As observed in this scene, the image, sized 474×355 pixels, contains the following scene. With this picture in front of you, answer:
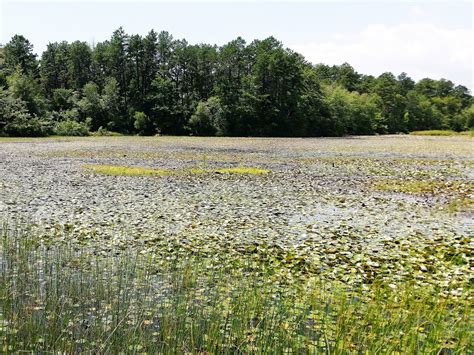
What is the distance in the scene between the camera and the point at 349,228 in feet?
42.0

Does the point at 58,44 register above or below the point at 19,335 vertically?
above

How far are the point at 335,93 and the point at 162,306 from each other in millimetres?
102519

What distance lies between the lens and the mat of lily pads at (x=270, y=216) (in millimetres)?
9578

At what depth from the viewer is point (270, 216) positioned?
1432cm

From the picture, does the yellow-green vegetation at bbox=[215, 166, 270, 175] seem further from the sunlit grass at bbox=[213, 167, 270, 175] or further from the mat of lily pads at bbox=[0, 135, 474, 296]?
the mat of lily pads at bbox=[0, 135, 474, 296]

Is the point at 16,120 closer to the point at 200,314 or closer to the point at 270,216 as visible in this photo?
the point at 270,216

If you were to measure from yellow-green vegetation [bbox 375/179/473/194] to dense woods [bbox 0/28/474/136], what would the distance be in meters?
59.5

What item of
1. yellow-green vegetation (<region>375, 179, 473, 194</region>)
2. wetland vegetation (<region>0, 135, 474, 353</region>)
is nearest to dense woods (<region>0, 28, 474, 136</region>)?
yellow-green vegetation (<region>375, 179, 473, 194</region>)

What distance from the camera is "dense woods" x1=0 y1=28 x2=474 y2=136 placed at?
81.1 meters

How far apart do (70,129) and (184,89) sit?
33443 mm

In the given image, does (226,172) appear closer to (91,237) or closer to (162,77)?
(91,237)

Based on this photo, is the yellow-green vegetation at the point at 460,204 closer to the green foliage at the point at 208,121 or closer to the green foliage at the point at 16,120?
the green foliage at the point at 16,120

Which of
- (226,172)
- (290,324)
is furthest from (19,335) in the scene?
(226,172)

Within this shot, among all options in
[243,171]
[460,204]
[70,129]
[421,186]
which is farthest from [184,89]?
[460,204]
